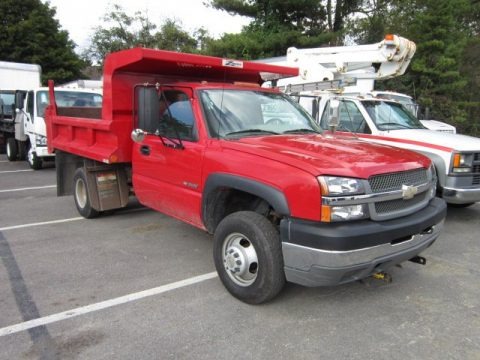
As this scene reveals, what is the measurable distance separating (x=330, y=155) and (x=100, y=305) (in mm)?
2431

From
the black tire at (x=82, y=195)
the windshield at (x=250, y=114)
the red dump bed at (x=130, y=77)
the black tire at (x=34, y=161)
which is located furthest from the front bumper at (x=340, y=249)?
the black tire at (x=34, y=161)

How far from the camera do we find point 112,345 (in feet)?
10.4

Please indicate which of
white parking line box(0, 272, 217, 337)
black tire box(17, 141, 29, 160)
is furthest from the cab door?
black tire box(17, 141, 29, 160)

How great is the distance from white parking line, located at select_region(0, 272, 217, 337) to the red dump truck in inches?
19.1

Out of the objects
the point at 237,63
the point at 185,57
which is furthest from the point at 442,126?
the point at 185,57

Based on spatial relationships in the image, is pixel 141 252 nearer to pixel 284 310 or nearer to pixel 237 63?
pixel 284 310

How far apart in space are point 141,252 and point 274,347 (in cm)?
252

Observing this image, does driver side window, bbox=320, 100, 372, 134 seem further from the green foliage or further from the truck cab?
the green foliage

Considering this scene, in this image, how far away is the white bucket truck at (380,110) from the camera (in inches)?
244

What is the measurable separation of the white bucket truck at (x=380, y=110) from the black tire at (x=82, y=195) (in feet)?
13.2

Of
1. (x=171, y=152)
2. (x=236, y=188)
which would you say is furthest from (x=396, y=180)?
(x=171, y=152)

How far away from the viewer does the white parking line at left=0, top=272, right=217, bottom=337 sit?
341cm

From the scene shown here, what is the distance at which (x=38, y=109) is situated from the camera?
11.4 meters

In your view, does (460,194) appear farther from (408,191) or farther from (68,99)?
(68,99)
